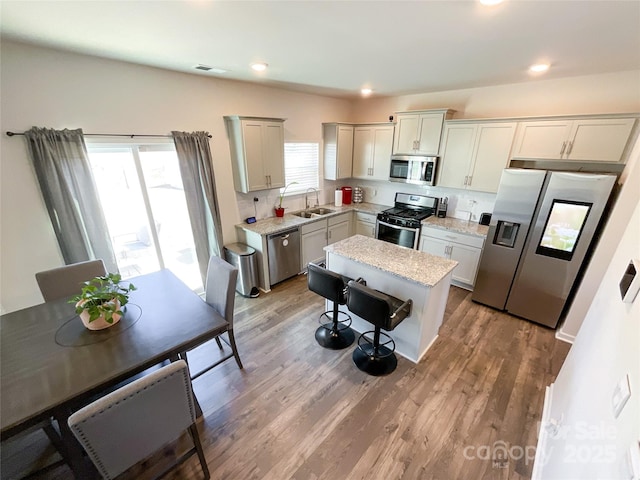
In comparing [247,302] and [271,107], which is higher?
[271,107]

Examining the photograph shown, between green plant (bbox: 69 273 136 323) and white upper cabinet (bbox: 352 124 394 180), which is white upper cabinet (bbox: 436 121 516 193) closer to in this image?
white upper cabinet (bbox: 352 124 394 180)

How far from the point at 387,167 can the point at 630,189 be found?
9.27 ft

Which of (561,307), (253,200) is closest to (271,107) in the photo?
(253,200)

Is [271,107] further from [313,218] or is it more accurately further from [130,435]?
[130,435]

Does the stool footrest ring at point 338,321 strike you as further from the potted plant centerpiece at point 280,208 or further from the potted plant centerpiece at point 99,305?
the potted plant centerpiece at point 99,305

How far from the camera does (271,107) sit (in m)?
3.81

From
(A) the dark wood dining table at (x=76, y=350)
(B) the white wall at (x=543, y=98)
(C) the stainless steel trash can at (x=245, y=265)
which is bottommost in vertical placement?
(C) the stainless steel trash can at (x=245, y=265)

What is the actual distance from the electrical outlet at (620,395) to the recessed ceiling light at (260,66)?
322 centimetres

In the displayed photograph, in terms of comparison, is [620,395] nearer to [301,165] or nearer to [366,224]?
[366,224]

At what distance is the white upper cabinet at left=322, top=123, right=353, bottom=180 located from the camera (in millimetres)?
4527

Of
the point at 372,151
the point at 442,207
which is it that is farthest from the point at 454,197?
the point at 372,151

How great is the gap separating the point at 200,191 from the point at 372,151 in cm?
295

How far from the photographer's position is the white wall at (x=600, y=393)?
3.10ft

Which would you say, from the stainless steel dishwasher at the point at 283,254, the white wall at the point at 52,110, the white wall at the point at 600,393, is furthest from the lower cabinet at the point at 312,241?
the white wall at the point at 600,393
